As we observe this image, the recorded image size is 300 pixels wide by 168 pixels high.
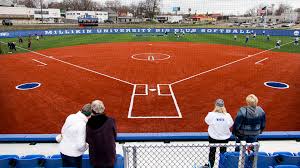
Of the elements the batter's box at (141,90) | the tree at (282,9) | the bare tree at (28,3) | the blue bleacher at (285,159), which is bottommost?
the batter's box at (141,90)

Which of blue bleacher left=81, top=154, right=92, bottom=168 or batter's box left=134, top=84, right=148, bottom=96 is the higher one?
blue bleacher left=81, top=154, right=92, bottom=168

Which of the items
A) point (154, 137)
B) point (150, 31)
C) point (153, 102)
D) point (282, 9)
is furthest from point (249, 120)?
point (282, 9)

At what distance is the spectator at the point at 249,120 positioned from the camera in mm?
6410

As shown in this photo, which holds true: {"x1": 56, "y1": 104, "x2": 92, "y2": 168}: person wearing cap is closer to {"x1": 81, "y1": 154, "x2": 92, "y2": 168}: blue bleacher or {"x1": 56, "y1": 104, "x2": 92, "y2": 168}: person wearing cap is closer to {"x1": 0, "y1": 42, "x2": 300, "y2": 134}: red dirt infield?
{"x1": 81, "y1": 154, "x2": 92, "y2": 168}: blue bleacher

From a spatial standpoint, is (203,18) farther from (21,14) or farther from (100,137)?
(100,137)

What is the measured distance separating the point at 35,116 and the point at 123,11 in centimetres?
10999

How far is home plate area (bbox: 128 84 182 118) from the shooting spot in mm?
12938

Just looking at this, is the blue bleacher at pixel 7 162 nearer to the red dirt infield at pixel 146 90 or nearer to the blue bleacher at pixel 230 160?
the blue bleacher at pixel 230 160

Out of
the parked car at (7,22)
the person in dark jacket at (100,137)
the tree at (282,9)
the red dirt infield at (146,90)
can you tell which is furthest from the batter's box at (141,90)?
the tree at (282,9)

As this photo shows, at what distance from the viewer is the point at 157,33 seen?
54.7 m

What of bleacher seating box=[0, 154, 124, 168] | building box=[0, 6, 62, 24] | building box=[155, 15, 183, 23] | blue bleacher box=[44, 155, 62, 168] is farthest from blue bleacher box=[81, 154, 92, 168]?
building box=[155, 15, 183, 23]

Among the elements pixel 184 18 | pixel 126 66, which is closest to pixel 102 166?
pixel 126 66

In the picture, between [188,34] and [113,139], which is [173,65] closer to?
[113,139]

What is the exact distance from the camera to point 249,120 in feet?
21.2
